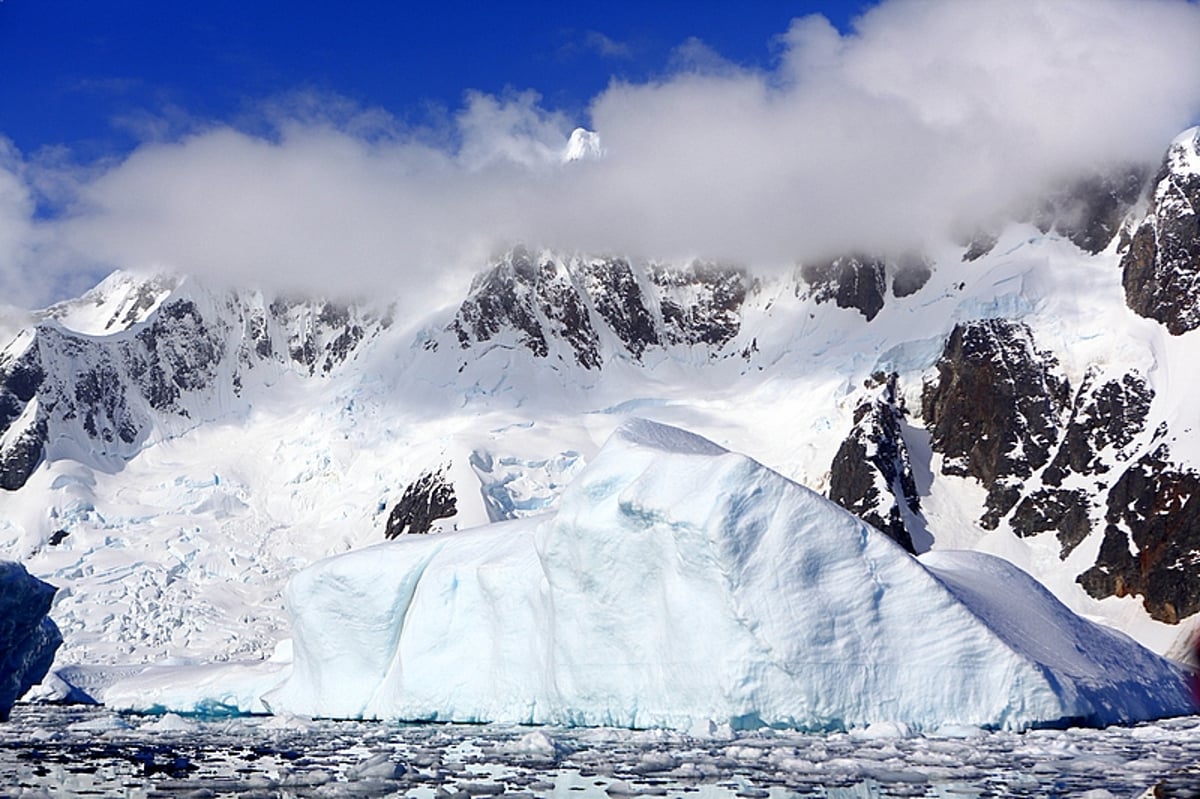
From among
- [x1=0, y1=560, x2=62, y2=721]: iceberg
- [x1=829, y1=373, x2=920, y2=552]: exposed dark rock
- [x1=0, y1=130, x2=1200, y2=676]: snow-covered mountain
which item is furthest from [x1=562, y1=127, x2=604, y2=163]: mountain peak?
[x1=0, y1=560, x2=62, y2=721]: iceberg

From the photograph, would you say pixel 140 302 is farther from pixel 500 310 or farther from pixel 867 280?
pixel 867 280

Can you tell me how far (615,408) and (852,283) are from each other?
71.6ft

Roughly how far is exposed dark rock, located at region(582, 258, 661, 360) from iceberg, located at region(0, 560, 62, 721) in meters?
82.1

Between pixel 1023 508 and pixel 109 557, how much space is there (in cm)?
5825

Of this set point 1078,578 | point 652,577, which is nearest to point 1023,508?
point 1078,578

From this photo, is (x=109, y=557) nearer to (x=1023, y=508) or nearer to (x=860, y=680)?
(x=1023, y=508)

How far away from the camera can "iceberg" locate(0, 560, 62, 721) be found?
33.6 m

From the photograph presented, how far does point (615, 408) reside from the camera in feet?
344

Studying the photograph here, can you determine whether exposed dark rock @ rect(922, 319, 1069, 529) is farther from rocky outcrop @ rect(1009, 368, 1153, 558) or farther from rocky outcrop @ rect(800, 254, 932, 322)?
rocky outcrop @ rect(800, 254, 932, 322)

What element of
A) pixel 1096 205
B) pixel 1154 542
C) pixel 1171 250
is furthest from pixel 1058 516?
pixel 1096 205

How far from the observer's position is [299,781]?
54.6 feet

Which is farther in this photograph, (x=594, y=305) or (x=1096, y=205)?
(x=594, y=305)

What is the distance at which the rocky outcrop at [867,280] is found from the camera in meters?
102

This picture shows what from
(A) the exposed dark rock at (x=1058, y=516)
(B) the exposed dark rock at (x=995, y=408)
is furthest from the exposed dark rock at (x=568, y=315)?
(A) the exposed dark rock at (x=1058, y=516)
